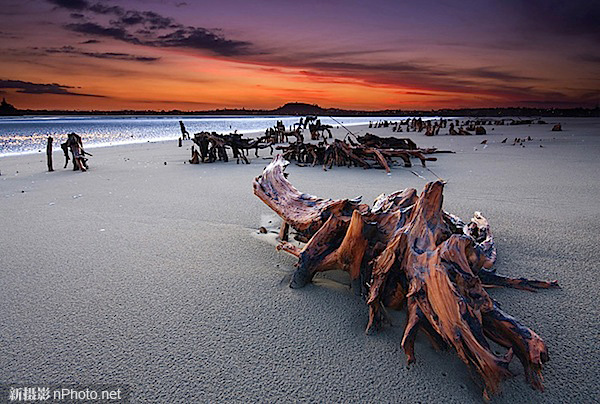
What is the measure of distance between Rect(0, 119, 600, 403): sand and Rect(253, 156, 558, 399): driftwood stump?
0.10 m

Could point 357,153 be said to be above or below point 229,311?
above

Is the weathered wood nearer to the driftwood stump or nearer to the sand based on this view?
the sand

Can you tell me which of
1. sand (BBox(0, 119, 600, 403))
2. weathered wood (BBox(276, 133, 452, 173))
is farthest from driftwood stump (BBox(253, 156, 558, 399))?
weathered wood (BBox(276, 133, 452, 173))

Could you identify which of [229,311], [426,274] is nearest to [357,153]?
[229,311]

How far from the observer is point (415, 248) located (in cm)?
180

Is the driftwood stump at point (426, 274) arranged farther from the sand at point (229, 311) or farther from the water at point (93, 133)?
the water at point (93, 133)

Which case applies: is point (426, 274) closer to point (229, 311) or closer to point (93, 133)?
point (229, 311)

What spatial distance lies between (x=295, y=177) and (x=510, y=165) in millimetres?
4382

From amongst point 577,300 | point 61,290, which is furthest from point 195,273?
point 577,300

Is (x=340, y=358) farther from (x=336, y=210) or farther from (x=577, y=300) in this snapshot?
Result: (x=577, y=300)

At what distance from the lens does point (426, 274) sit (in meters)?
1.61

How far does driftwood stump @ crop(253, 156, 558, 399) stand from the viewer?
1.39m

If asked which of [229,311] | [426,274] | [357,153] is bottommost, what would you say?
[229,311]

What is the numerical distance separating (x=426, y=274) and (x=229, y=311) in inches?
42.8
